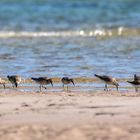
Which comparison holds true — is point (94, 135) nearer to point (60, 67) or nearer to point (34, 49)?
point (60, 67)

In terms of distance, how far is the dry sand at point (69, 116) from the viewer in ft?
31.2

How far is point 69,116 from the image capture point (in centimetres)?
1068

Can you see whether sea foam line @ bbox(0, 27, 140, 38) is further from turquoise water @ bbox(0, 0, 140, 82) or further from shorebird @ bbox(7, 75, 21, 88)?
shorebird @ bbox(7, 75, 21, 88)

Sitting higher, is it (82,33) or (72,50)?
(82,33)

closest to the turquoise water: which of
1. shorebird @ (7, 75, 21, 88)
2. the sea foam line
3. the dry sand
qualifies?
the sea foam line

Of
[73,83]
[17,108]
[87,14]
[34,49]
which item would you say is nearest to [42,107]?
[17,108]

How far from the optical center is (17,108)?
11305 mm

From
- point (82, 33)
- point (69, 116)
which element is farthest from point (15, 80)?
point (82, 33)

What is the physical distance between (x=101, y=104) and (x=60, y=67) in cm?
622

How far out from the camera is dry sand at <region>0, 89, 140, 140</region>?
9.52m

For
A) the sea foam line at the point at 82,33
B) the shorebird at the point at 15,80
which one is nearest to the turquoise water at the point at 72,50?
the sea foam line at the point at 82,33

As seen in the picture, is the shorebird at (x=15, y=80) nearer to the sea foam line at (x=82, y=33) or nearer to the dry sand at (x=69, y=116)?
the dry sand at (x=69, y=116)

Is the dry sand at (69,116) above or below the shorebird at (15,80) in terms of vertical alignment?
below

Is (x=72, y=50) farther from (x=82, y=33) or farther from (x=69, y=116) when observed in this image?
Result: (x=69, y=116)
